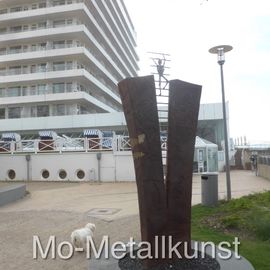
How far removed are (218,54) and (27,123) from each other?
41493 mm

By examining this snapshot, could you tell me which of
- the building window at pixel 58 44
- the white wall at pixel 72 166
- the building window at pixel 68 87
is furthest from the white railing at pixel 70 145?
the building window at pixel 58 44

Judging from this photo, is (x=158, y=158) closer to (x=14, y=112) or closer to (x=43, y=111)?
(x=43, y=111)

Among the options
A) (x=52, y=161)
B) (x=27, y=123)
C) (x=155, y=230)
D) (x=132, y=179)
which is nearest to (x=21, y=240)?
(x=155, y=230)

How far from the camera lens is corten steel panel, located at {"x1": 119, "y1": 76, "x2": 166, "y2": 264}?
5617mm

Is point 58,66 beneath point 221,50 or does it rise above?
above

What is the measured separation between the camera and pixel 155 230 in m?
5.61

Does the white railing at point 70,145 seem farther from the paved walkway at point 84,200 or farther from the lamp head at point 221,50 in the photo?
the lamp head at point 221,50

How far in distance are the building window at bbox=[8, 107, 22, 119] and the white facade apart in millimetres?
140

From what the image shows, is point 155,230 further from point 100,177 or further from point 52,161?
point 52,161

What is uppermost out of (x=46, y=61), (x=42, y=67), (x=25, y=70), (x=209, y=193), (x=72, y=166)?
(x=46, y=61)

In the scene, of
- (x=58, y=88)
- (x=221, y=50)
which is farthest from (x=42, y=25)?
(x=221, y=50)

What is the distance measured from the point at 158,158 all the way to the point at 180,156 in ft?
1.12

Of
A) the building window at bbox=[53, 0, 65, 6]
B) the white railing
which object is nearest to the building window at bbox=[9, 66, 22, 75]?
the building window at bbox=[53, 0, 65, 6]

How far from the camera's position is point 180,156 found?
5840 mm
